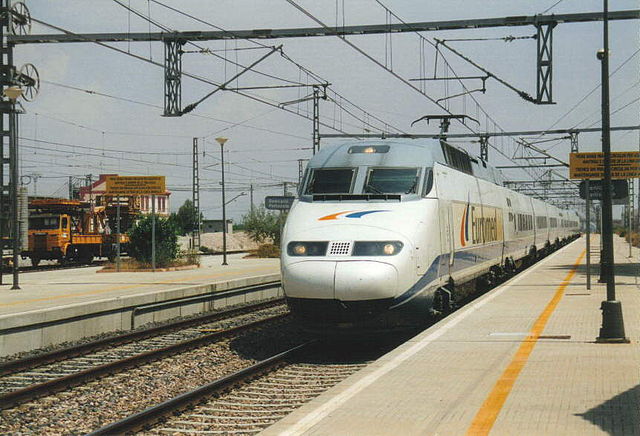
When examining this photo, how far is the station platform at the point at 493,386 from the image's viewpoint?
248 inches

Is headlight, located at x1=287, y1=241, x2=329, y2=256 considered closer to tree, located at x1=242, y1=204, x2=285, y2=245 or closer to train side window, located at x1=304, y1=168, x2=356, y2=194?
train side window, located at x1=304, y1=168, x2=356, y2=194

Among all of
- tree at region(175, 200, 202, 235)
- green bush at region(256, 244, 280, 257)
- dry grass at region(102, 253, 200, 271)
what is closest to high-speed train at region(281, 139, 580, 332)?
dry grass at region(102, 253, 200, 271)

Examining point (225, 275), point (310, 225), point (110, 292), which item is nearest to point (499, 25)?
point (310, 225)

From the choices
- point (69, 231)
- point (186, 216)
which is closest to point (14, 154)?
point (69, 231)

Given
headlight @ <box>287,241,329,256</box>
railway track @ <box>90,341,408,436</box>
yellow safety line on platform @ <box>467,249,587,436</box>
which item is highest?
headlight @ <box>287,241,329,256</box>

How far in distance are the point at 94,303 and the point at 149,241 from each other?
1669 cm

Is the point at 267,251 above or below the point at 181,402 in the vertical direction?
above

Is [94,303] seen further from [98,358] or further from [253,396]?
[253,396]

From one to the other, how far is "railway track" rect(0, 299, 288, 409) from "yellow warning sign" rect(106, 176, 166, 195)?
11.7 m

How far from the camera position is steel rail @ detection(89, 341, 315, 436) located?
761cm

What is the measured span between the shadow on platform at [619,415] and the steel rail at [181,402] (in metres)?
4.15

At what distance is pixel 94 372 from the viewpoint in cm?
1069

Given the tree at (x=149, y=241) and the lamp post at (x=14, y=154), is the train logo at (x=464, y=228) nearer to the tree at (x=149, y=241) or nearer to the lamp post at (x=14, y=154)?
the lamp post at (x=14, y=154)

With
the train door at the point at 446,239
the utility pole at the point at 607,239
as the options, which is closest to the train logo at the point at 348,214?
the train door at the point at 446,239
